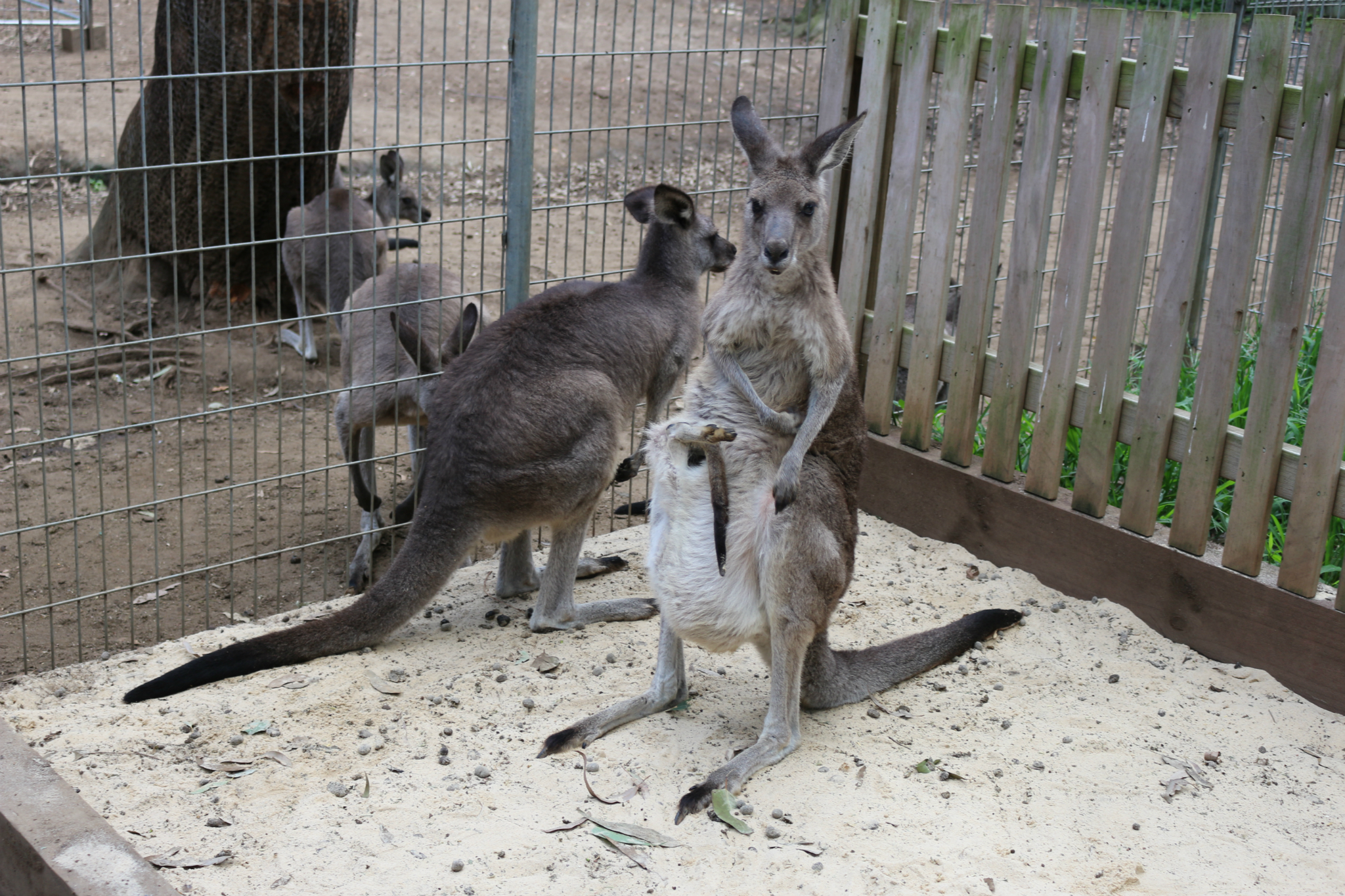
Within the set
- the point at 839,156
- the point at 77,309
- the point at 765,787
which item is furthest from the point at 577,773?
the point at 77,309

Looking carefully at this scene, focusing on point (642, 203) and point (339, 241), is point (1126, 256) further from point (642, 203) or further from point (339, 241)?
point (339, 241)

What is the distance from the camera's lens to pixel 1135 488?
4.16m

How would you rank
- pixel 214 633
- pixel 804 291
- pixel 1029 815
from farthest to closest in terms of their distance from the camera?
pixel 214 633 → pixel 804 291 → pixel 1029 815

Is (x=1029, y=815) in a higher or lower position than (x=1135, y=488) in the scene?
lower

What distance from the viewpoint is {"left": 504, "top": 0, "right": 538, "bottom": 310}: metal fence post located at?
4238 millimetres

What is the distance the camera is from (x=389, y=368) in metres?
4.98

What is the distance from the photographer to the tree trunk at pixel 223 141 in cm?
614

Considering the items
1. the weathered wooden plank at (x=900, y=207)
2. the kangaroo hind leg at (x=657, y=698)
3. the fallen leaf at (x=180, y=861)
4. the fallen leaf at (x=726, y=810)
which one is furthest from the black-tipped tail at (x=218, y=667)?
the weathered wooden plank at (x=900, y=207)

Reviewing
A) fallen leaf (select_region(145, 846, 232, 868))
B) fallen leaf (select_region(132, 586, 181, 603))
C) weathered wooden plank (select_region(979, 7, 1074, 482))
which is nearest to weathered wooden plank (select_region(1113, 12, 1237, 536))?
weathered wooden plank (select_region(979, 7, 1074, 482))

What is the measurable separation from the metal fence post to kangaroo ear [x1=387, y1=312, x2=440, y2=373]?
35 cm

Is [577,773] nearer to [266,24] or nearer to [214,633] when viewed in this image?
[214,633]

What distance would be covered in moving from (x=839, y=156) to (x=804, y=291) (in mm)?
431

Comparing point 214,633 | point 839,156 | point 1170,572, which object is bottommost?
point 214,633

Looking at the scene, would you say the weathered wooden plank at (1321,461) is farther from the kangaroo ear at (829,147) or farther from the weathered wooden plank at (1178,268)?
the kangaroo ear at (829,147)
